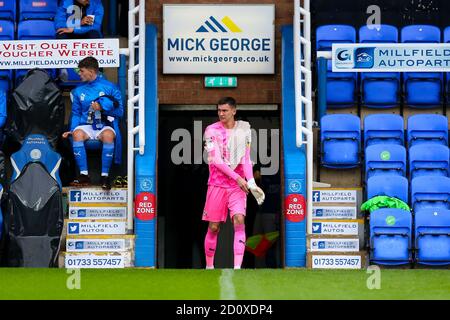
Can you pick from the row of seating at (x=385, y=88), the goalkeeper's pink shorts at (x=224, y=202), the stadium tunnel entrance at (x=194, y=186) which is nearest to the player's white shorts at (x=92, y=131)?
the stadium tunnel entrance at (x=194, y=186)

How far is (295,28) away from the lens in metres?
16.1

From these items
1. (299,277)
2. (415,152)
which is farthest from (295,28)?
(299,277)

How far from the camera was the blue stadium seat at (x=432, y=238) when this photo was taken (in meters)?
14.7

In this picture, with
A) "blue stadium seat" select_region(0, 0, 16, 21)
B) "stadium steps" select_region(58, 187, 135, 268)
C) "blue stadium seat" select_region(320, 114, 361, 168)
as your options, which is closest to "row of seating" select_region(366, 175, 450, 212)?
"blue stadium seat" select_region(320, 114, 361, 168)

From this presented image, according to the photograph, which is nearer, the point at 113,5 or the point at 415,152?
the point at 415,152

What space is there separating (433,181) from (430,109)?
1.89m

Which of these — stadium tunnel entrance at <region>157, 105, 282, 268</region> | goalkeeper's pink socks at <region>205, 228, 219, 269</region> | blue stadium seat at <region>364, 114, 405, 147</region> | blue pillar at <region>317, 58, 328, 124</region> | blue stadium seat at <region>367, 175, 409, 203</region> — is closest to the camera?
goalkeeper's pink socks at <region>205, 228, 219, 269</region>

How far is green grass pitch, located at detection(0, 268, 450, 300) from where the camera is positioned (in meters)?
10.5

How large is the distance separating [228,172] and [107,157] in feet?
8.57

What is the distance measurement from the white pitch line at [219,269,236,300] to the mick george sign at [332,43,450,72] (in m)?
4.70

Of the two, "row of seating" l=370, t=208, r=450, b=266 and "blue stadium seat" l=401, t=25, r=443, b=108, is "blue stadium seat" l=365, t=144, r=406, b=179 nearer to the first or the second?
"row of seating" l=370, t=208, r=450, b=266

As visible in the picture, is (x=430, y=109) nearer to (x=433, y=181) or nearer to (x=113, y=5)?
(x=433, y=181)

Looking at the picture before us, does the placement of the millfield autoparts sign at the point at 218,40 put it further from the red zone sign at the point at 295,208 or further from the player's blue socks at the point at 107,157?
the red zone sign at the point at 295,208

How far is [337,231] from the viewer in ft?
50.3
